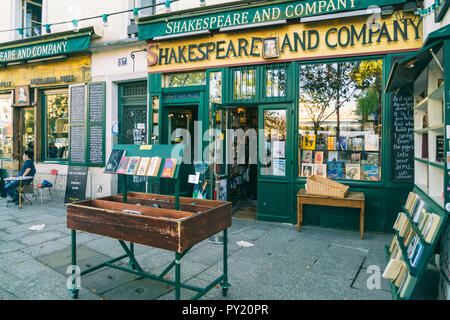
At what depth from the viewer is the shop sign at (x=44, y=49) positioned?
887cm

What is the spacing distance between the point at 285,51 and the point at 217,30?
168 cm

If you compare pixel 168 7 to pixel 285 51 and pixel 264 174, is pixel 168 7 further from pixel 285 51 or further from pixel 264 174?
pixel 264 174

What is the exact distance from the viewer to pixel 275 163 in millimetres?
6766

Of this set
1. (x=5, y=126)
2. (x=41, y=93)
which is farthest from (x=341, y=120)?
(x=5, y=126)

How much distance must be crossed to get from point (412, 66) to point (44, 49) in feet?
32.2

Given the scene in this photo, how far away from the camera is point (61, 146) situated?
10.0 metres

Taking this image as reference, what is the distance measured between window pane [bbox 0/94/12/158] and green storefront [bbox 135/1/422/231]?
6.55m

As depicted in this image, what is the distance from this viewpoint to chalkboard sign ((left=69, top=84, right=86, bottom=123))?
9.20 meters

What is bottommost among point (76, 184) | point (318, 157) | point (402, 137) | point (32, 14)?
point (76, 184)

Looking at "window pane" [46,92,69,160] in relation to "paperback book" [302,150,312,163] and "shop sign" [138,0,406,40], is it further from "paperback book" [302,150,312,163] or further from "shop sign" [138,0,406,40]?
"paperback book" [302,150,312,163]

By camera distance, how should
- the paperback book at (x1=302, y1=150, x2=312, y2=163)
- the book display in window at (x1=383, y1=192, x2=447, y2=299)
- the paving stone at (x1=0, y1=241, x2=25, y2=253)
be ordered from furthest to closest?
1. the paperback book at (x1=302, y1=150, x2=312, y2=163)
2. the paving stone at (x1=0, y1=241, x2=25, y2=253)
3. the book display in window at (x1=383, y1=192, x2=447, y2=299)

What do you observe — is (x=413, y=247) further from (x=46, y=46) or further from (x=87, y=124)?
(x=46, y=46)

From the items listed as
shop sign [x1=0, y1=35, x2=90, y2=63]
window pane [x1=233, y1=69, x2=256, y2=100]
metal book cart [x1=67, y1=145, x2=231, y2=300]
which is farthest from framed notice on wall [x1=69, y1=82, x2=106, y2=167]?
metal book cart [x1=67, y1=145, x2=231, y2=300]
